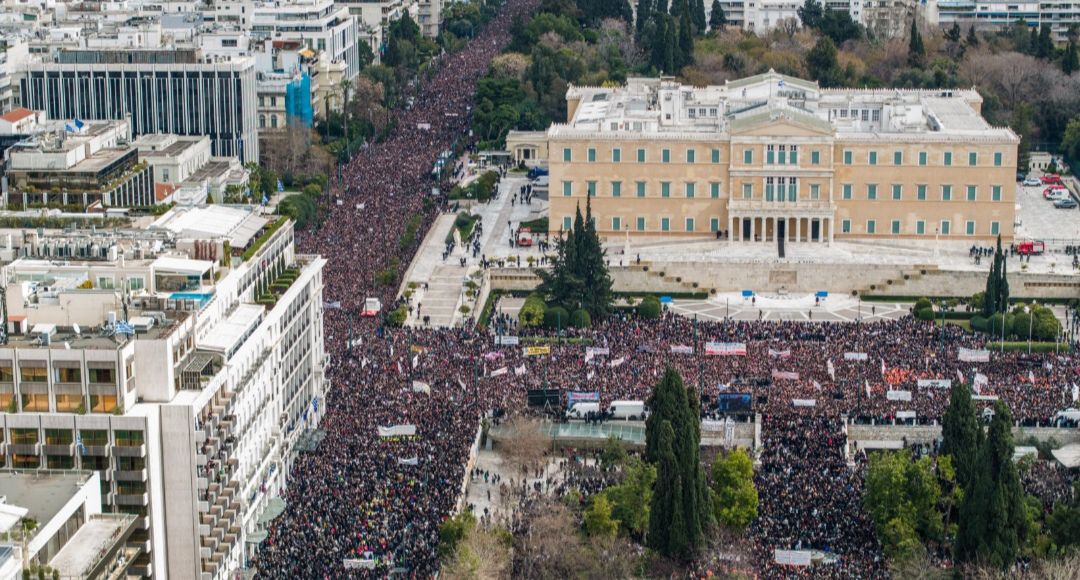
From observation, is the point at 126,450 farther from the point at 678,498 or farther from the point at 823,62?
the point at 823,62

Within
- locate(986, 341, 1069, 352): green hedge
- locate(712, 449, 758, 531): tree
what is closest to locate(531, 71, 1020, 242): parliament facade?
locate(986, 341, 1069, 352): green hedge

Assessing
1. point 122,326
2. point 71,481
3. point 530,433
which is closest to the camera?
point 71,481

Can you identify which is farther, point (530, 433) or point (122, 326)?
point (530, 433)

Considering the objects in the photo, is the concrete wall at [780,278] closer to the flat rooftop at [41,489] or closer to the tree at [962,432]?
the tree at [962,432]

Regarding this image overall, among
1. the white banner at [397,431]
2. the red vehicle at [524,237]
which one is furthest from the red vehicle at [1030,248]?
the white banner at [397,431]

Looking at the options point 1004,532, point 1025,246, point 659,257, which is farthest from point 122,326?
point 1025,246

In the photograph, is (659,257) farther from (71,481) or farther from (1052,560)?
(71,481)

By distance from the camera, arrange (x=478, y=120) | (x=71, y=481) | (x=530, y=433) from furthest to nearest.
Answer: (x=478, y=120), (x=530, y=433), (x=71, y=481)

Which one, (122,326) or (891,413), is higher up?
(122,326)
